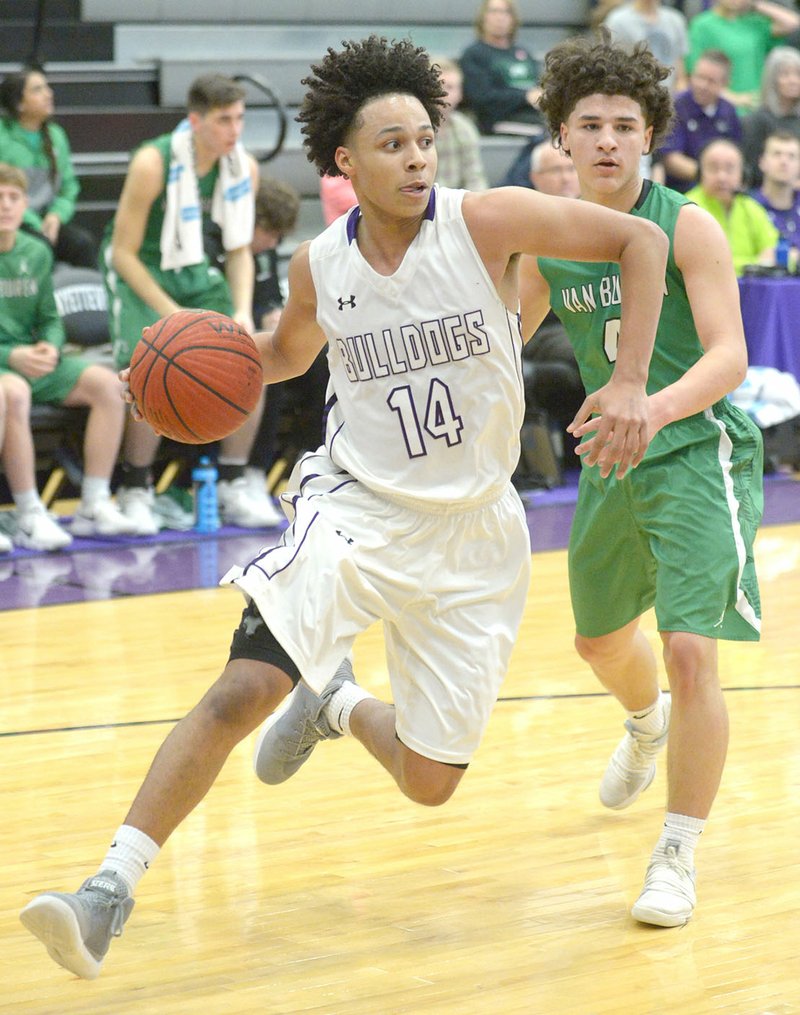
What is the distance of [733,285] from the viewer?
3482 millimetres

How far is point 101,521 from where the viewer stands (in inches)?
309

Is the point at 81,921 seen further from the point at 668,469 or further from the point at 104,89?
the point at 104,89

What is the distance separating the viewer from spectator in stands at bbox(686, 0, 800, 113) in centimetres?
1244

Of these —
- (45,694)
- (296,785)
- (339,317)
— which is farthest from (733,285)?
(45,694)

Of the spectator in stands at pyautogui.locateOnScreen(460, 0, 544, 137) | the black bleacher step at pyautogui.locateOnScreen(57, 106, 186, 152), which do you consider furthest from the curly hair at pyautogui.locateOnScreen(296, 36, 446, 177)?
the spectator in stands at pyautogui.locateOnScreen(460, 0, 544, 137)

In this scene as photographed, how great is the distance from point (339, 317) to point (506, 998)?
133cm

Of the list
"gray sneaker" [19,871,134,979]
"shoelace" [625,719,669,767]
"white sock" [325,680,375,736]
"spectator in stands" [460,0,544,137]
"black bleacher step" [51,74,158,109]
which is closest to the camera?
"gray sneaker" [19,871,134,979]

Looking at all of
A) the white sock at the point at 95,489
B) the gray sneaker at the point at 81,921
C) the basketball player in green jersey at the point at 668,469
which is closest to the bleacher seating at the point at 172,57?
the white sock at the point at 95,489

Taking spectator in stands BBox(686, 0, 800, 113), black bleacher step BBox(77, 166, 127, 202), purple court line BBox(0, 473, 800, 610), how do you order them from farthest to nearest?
1. spectator in stands BBox(686, 0, 800, 113)
2. black bleacher step BBox(77, 166, 127, 202)
3. purple court line BBox(0, 473, 800, 610)

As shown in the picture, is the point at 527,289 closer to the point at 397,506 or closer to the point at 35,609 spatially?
the point at 397,506

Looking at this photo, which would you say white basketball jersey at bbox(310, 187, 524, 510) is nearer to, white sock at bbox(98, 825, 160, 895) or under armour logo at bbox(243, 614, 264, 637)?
under armour logo at bbox(243, 614, 264, 637)

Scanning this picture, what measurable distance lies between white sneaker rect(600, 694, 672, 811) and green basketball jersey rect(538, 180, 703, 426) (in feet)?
2.94

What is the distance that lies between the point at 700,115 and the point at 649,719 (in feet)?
25.5

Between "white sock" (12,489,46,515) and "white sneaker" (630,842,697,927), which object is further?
"white sock" (12,489,46,515)
